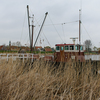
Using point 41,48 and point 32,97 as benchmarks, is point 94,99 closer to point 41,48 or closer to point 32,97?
point 32,97

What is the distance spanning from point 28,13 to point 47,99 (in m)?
18.5

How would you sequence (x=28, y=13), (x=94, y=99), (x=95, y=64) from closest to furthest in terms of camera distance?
(x=94, y=99) → (x=95, y=64) → (x=28, y=13)

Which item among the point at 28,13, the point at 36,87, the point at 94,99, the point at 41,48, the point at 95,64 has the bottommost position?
the point at 94,99

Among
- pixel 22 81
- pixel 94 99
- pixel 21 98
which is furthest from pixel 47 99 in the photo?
pixel 94 99

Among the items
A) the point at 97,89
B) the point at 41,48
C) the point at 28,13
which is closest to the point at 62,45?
the point at 41,48

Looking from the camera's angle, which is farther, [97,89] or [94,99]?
[97,89]

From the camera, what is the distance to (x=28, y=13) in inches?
777

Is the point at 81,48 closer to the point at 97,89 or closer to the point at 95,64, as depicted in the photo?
the point at 95,64

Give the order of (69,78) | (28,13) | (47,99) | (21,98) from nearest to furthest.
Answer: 1. (21,98)
2. (47,99)
3. (69,78)
4. (28,13)

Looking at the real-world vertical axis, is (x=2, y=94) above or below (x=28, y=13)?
below

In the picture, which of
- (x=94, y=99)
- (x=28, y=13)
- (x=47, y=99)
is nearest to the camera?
(x=47, y=99)

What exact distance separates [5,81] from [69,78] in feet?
5.68

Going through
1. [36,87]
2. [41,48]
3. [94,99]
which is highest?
[41,48]

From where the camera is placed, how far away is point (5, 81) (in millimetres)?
3070
